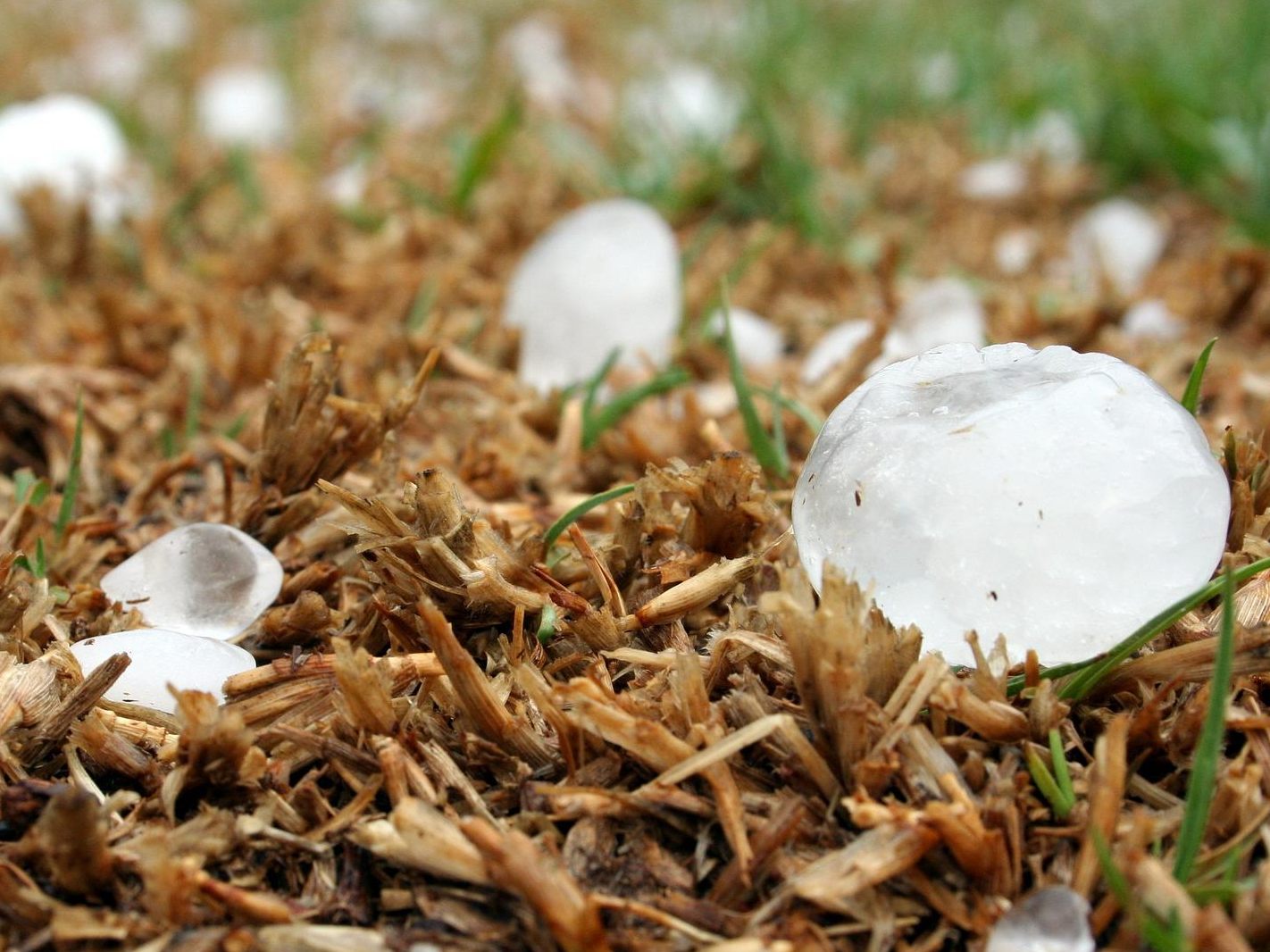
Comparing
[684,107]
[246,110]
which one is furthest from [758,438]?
[246,110]

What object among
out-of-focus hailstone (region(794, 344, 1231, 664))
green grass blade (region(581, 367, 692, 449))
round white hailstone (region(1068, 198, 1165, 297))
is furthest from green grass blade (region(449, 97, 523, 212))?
out-of-focus hailstone (region(794, 344, 1231, 664))

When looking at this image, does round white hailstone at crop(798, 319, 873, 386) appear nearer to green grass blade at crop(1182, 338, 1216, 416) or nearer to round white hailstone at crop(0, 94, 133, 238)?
green grass blade at crop(1182, 338, 1216, 416)

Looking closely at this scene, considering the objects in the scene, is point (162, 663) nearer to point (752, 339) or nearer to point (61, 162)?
point (752, 339)

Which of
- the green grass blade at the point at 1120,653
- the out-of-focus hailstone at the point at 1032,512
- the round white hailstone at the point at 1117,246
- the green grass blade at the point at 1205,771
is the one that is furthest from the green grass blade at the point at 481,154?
the green grass blade at the point at 1205,771

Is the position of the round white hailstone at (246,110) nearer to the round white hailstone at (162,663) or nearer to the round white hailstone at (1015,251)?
the round white hailstone at (1015,251)

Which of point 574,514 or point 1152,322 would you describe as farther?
point 1152,322

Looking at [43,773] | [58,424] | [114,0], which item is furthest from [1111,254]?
[114,0]
